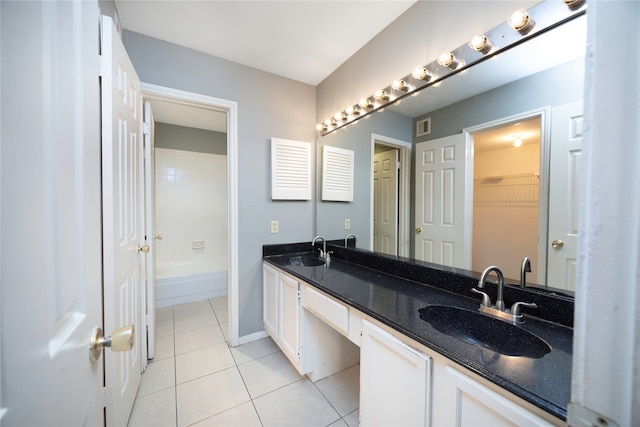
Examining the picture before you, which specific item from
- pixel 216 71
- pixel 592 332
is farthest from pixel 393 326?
pixel 216 71

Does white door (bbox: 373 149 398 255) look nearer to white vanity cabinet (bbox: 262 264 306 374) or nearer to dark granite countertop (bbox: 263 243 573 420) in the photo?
dark granite countertop (bbox: 263 243 573 420)

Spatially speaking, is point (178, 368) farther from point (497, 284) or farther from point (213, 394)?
point (497, 284)

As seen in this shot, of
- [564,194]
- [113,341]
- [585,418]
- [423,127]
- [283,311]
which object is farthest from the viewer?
[283,311]

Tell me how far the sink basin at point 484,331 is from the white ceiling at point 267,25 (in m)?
1.83

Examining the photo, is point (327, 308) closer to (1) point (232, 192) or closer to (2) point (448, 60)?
(1) point (232, 192)

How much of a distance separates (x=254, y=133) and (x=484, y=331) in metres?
2.18

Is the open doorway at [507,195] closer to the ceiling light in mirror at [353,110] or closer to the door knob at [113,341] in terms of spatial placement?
the ceiling light in mirror at [353,110]

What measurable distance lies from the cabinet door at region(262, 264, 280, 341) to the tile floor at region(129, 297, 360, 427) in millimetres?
197

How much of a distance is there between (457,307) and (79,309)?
1.32 metres

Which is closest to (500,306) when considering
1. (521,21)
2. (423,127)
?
(423,127)

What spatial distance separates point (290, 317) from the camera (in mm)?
1801

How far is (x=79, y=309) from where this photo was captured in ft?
1.65

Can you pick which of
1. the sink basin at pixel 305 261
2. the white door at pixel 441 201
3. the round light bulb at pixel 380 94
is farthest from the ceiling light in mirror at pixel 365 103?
the sink basin at pixel 305 261

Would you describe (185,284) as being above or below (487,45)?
below
